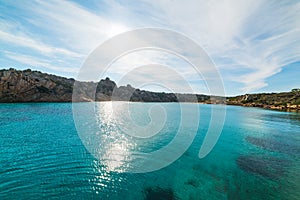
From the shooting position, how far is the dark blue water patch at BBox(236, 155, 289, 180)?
62.0 feet

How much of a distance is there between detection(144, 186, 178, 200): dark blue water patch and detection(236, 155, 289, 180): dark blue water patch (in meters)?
11.8

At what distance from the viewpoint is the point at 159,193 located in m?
13.9

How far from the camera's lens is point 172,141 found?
3036 cm

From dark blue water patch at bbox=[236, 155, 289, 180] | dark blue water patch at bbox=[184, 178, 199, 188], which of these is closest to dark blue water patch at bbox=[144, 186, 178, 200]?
dark blue water patch at bbox=[184, 178, 199, 188]

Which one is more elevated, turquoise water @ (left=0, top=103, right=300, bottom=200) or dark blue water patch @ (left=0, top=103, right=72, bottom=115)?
dark blue water patch @ (left=0, top=103, right=72, bottom=115)

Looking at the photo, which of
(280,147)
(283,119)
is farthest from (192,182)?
(283,119)

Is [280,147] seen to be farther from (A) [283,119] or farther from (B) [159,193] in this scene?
(A) [283,119]

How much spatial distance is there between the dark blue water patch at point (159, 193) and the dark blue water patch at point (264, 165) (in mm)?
11757

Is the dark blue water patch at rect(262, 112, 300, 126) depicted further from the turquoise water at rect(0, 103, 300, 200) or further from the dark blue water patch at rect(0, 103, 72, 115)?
the dark blue water patch at rect(0, 103, 72, 115)

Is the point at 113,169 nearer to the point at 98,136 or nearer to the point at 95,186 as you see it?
the point at 95,186

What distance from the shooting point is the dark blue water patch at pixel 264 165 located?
18895 millimetres

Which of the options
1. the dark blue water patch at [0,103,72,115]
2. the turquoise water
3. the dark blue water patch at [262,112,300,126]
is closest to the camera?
the turquoise water

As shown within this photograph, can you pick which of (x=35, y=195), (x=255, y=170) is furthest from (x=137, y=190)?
(x=255, y=170)

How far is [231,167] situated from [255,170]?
110 inches
